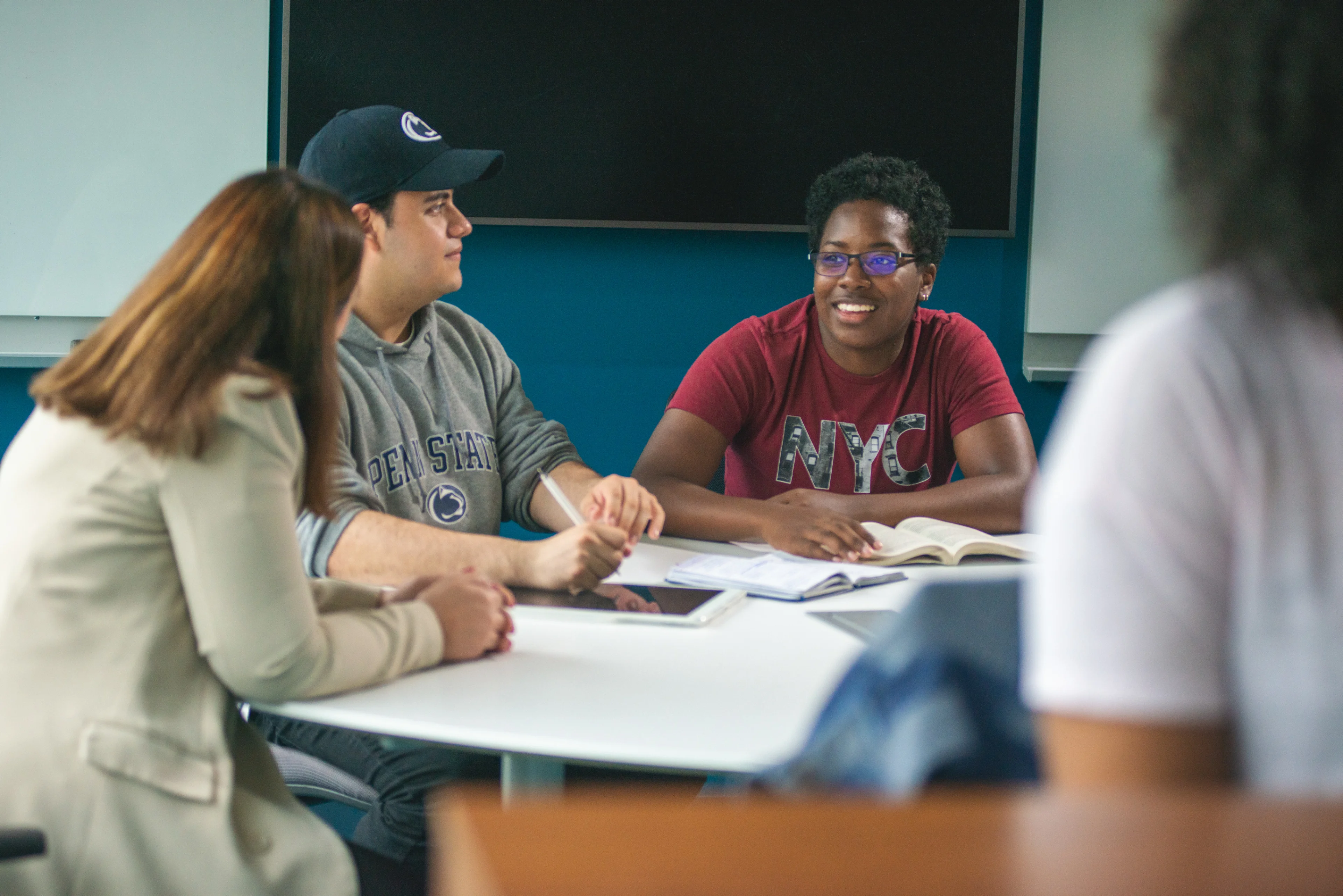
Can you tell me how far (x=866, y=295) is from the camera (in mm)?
2453

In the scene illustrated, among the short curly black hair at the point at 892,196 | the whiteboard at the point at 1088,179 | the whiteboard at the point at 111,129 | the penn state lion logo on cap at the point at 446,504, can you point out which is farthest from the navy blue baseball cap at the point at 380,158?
the whiteboard at the point at 1088,179

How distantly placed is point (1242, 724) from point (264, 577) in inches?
34.3

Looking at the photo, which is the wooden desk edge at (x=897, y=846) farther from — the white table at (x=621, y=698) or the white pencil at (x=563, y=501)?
the white pencil at (x=563, y=501)

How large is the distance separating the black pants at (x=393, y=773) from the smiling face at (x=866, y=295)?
1210 mm

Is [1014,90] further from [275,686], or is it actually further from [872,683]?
[872,683]

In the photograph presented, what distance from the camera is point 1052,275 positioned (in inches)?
143

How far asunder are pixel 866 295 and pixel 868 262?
0.23 feet

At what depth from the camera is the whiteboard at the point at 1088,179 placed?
3.55 meters

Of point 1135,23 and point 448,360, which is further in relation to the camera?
point 1135,23

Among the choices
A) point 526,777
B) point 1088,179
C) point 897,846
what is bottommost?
point 526,777

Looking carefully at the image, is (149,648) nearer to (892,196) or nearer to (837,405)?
(837,405)

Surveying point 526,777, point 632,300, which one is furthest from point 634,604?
point 632,300

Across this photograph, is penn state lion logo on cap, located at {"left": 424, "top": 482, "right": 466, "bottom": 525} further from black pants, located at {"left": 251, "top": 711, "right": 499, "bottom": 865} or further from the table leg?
the table leg

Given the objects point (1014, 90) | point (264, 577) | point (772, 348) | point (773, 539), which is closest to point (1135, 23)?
point (1014, 90)
